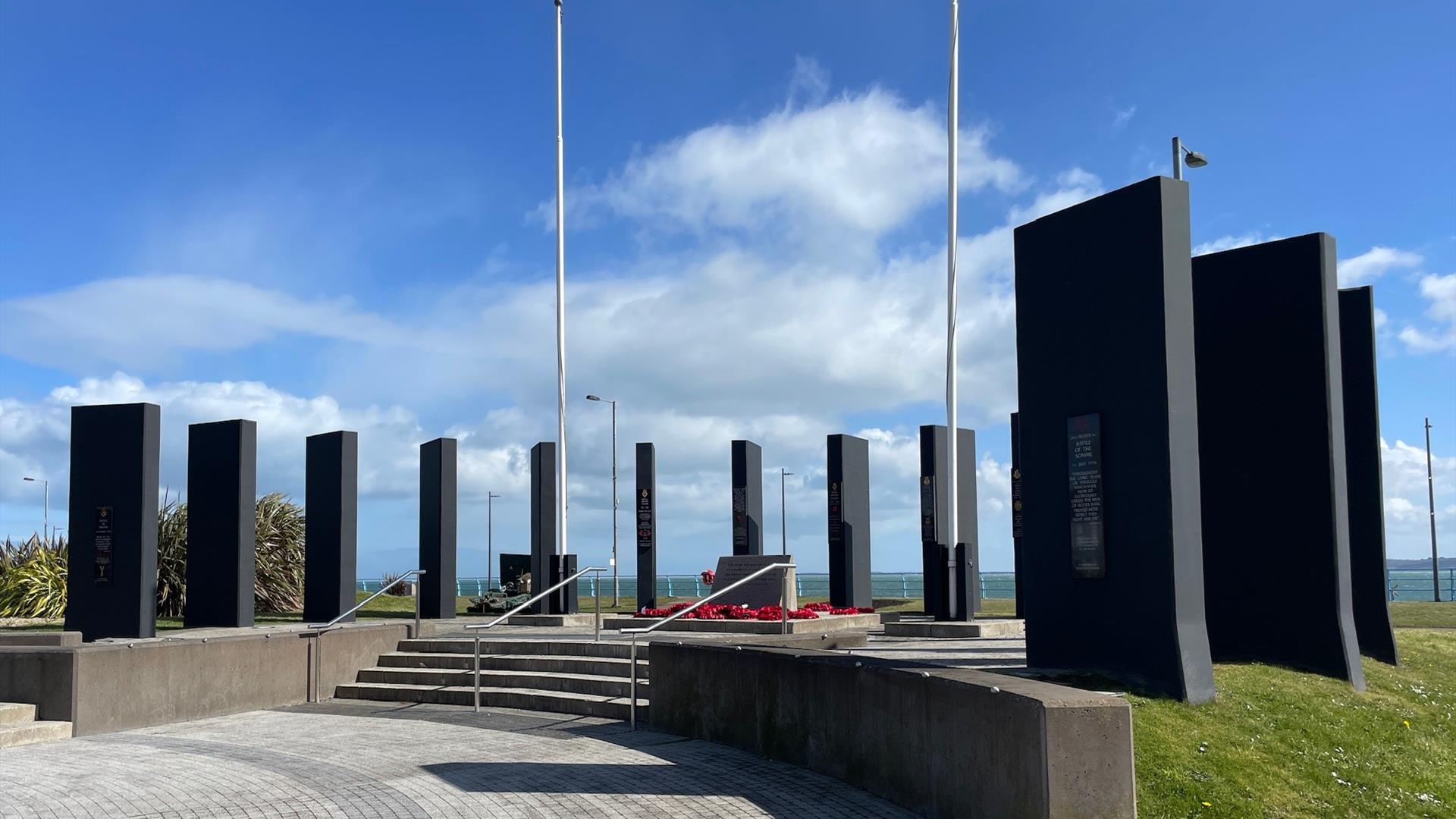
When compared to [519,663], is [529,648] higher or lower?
higher

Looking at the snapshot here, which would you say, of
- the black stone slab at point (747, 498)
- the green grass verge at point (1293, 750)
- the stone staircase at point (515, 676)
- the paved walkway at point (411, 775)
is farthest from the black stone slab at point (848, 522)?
the green grass verge at point (1293, 750)

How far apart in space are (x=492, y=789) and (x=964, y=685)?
3.58m

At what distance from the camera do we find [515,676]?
15.0 m

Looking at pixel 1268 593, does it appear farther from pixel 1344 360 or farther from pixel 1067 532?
pixel 1344 360

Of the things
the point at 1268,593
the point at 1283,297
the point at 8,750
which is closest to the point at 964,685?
the point at 1268,593

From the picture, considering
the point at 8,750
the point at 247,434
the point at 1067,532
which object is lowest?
the point at 8,750

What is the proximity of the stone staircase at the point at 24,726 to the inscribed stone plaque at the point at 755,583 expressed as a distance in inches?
415

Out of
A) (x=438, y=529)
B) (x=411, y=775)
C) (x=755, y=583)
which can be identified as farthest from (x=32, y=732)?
(x=438, y=529)

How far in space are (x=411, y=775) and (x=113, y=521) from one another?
14621mm

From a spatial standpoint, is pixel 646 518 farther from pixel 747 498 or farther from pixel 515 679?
pixel 515 679

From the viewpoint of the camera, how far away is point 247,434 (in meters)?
23.5

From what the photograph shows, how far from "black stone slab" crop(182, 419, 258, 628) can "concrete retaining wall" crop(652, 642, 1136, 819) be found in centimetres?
1348

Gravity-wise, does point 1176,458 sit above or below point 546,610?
above

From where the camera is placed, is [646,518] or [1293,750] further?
[646,518]
